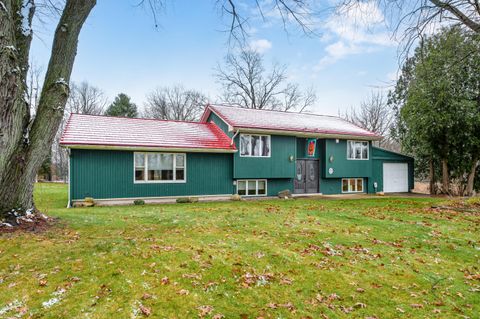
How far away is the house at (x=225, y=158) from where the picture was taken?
39.9 feet

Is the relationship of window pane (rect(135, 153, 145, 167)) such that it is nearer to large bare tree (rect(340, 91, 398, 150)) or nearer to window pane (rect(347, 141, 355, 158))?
window pane (rect(347, 141, 355, 158))

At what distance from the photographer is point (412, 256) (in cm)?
536

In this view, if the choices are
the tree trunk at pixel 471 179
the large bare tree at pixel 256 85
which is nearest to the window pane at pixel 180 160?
the tree trunk at pixel 471 179

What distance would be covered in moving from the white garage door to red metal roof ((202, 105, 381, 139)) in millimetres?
2976

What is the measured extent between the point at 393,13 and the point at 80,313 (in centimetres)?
905

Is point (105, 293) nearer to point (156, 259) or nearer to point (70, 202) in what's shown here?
point (156, 259)

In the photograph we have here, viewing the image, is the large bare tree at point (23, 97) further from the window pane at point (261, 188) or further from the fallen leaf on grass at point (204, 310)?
the window pane at point (261, 188)

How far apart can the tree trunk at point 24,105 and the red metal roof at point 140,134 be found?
17.7ft

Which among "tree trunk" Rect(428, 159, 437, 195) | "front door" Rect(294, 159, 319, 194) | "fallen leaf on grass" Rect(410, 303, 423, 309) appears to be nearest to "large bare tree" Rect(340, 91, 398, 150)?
"tree trunk" Rect(428, 159, 437, 195)

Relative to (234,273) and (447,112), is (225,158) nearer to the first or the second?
(234,273)

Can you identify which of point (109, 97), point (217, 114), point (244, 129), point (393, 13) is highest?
point (109, 97)

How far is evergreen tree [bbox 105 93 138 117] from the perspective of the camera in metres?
34.7

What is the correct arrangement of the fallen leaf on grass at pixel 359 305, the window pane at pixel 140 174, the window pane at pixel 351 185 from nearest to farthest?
the fallen leaf on grass at pixel 359 305, the window pane at pixel 140 174, the window pane at pixel 351 185

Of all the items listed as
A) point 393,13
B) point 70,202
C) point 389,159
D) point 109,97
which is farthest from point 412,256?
point 109,97
